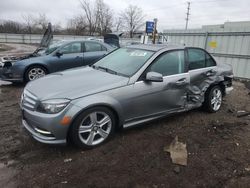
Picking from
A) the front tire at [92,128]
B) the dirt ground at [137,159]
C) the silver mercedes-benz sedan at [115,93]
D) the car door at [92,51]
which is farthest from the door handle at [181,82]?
the car door at [92,51]

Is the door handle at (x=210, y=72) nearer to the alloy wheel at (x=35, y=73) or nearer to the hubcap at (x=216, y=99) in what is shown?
the hubcap at (x=216, y=99)

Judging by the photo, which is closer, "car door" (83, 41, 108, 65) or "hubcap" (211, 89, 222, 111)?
"hubcap" (211, 89, 222, 111)

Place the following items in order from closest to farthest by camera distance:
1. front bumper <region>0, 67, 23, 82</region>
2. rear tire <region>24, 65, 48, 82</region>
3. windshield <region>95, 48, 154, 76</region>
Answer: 1. windshield <region>95, 48, 154, 76</region>
2. front bumper <region>0, 67, 23, 82</region>
3. rear tire <region>24, 65, 48, 82</region>

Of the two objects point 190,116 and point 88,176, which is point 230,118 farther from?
point 88,176

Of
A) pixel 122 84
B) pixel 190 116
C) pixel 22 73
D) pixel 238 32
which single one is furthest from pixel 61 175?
pixel 238 32

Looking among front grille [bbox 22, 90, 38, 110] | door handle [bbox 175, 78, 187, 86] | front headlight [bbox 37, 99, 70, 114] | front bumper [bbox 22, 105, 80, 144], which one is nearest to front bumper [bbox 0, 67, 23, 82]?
front grille [bbox 22, 90, 38, 110]

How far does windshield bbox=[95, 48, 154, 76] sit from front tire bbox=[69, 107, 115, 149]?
0.85 meters

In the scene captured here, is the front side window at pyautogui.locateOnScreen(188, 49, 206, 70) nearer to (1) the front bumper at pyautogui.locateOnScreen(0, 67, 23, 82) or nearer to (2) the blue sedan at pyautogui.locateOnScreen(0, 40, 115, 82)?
(2) the blue sedan at pyautogui.locateOnScreen(0, 40, 115, 82)

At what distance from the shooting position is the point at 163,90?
3.88 m

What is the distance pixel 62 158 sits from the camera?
123 inches

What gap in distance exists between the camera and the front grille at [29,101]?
10.3 feet

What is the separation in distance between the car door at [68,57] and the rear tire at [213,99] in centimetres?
449

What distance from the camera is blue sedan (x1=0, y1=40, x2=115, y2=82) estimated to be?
6934 millimetres

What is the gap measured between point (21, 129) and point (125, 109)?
2.01 metres
